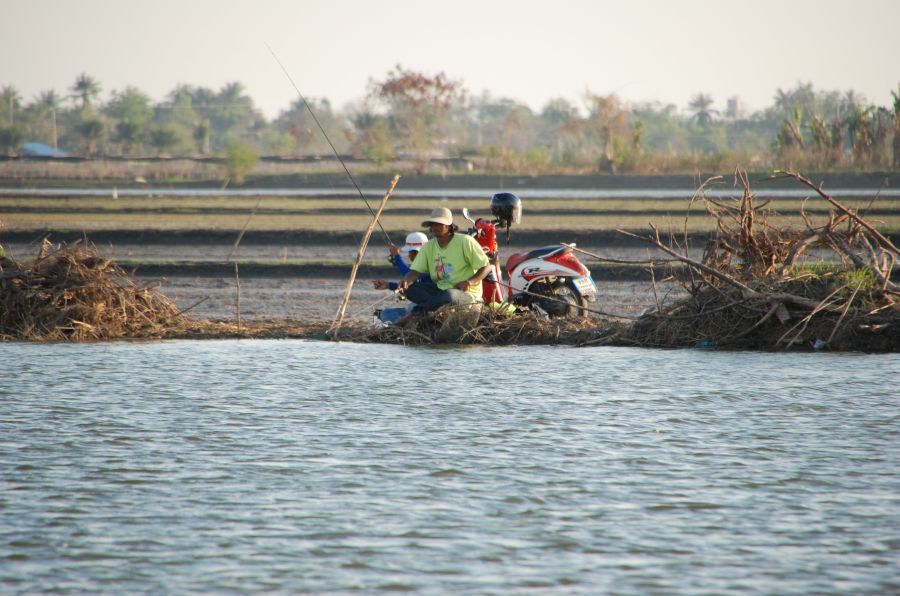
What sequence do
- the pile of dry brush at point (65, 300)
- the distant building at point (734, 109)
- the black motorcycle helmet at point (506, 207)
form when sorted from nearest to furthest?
the black motorcycle helmet at point (506, 207) → the pile of dry brush at point (65, 300) → the distant building at point (734, 109)

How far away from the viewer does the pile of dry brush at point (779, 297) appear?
11.0 m

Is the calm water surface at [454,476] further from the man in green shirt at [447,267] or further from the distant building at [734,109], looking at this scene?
the distant building at [734,109]

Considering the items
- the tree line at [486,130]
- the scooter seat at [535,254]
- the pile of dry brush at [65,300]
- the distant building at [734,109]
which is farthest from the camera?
the distant building at [734,109]

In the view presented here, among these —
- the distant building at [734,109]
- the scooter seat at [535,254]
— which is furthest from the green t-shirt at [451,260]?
the distant building at [734,109]

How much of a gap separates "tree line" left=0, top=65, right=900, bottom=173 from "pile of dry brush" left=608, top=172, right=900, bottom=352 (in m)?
4.13

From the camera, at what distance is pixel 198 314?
14219 mm

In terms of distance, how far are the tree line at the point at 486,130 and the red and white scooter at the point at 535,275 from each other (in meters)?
Answer: 2.08

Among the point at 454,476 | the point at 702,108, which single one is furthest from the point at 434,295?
the point at 702,108

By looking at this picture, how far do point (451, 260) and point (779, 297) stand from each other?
10.1 ft

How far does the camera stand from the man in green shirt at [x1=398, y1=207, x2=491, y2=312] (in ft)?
36.2

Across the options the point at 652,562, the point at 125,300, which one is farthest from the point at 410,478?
the point at 125,300

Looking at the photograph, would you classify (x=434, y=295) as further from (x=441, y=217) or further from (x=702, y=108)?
(x=702, y=108)

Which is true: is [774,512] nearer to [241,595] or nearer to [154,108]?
[241,595]

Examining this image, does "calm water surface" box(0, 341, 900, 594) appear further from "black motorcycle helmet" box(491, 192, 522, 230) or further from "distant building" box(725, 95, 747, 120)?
"distant building" box(725, 95, 747, 120)
